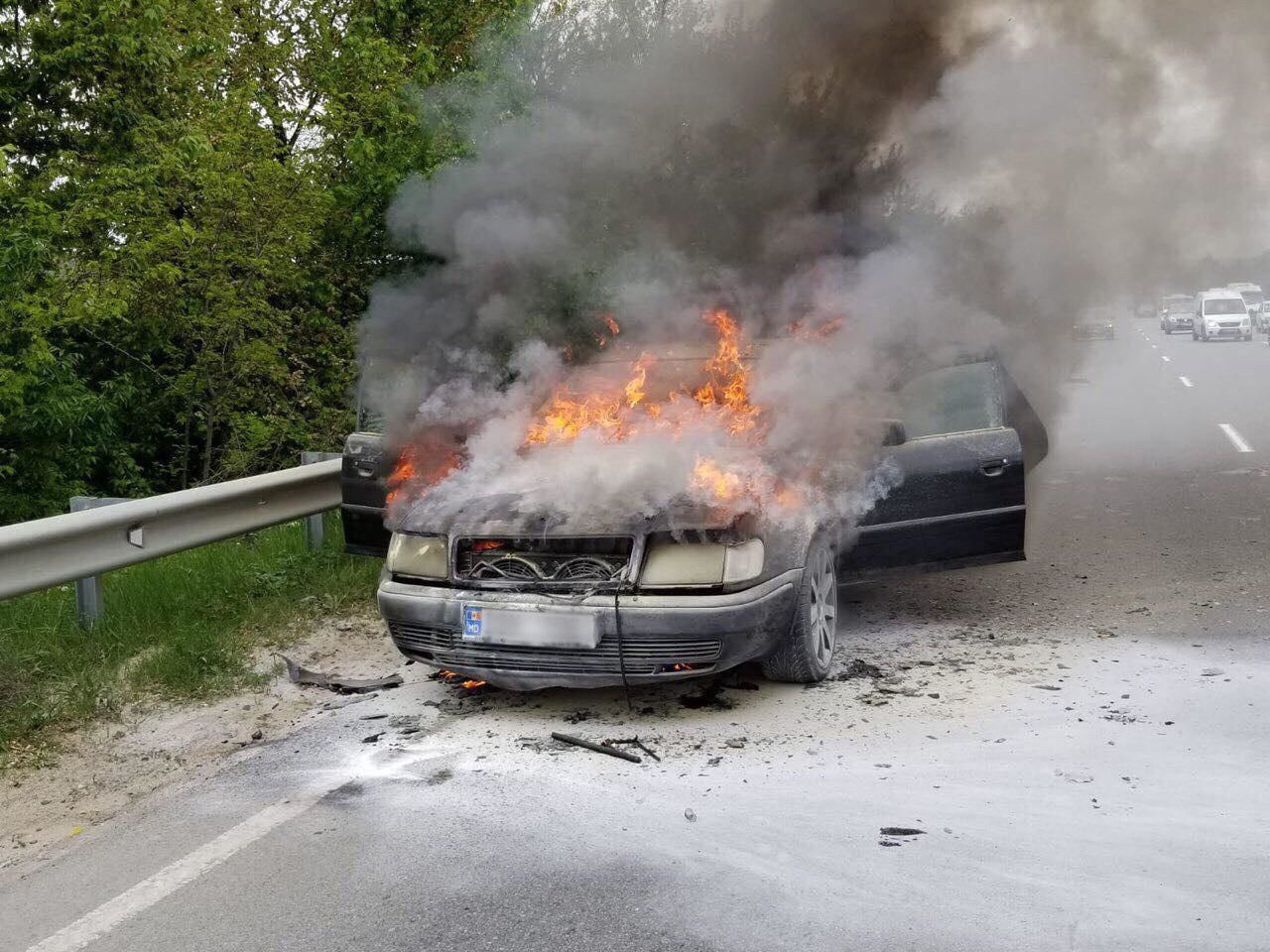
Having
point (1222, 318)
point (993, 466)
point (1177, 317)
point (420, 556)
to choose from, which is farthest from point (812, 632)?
point (1177, 317)

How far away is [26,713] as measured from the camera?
16.1 ft

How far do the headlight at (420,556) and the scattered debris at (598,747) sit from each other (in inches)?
33.2

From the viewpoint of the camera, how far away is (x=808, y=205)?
8070mm

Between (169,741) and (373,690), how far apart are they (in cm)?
91

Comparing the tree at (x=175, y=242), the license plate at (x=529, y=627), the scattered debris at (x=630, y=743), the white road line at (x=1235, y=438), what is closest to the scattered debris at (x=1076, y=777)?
the scattered debris at (x=630, y=743)

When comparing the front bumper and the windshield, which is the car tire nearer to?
the front bumper

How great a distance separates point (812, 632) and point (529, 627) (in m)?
1.25

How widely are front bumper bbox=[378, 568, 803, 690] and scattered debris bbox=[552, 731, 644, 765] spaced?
0.72ft

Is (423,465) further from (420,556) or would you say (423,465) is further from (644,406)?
(644,406)

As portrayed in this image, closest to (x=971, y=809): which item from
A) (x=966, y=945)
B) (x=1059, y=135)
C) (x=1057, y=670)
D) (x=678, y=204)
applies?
(x=966, y=945)

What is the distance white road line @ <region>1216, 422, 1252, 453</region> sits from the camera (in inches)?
506

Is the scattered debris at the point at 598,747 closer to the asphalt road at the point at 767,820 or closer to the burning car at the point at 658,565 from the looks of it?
the asphalt road at the point at 767,820

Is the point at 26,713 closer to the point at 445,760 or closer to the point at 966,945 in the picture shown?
the point at 445,760

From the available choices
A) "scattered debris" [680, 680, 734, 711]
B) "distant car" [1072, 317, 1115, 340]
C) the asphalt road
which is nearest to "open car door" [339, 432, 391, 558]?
the asphalt road
